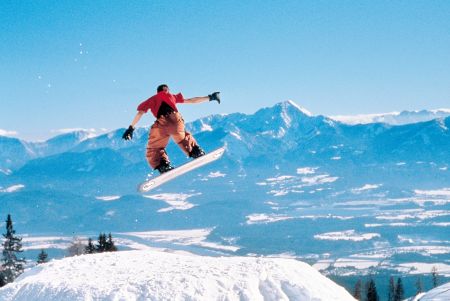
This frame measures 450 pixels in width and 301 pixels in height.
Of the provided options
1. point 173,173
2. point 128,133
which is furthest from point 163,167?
point 128,133

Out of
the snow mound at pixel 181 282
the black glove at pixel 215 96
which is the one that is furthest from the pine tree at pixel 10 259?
the black glove at pixel 215 96

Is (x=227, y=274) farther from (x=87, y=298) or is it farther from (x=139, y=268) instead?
(x=87, y=298)

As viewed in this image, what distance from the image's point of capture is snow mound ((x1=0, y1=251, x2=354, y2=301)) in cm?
1025

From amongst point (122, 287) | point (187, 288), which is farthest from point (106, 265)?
point (187, 288)

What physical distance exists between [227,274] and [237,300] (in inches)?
35.9

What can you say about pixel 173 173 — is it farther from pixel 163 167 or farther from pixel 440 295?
pixel 440 295

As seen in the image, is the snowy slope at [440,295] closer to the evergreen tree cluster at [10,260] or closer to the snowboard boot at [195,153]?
the snowboard boot at [195,153]

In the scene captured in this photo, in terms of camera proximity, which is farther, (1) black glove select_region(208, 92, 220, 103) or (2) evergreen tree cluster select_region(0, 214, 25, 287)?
(2) evergreen tree cluster select_region(0, 214, 25, 287)

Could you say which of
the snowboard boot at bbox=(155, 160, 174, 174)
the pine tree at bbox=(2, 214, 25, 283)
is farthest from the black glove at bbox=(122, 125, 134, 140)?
the pine tree at bbox=(2, 214, 25, 283)

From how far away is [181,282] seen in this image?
34.5 feet

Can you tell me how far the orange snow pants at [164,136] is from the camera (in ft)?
38.2

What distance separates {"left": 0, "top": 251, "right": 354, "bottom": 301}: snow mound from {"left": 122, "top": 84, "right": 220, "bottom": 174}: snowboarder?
277cm

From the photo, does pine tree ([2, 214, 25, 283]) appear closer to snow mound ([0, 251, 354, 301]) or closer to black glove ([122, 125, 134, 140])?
snow mound ([0, 251, 354, 301])

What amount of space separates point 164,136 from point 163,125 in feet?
1.23
